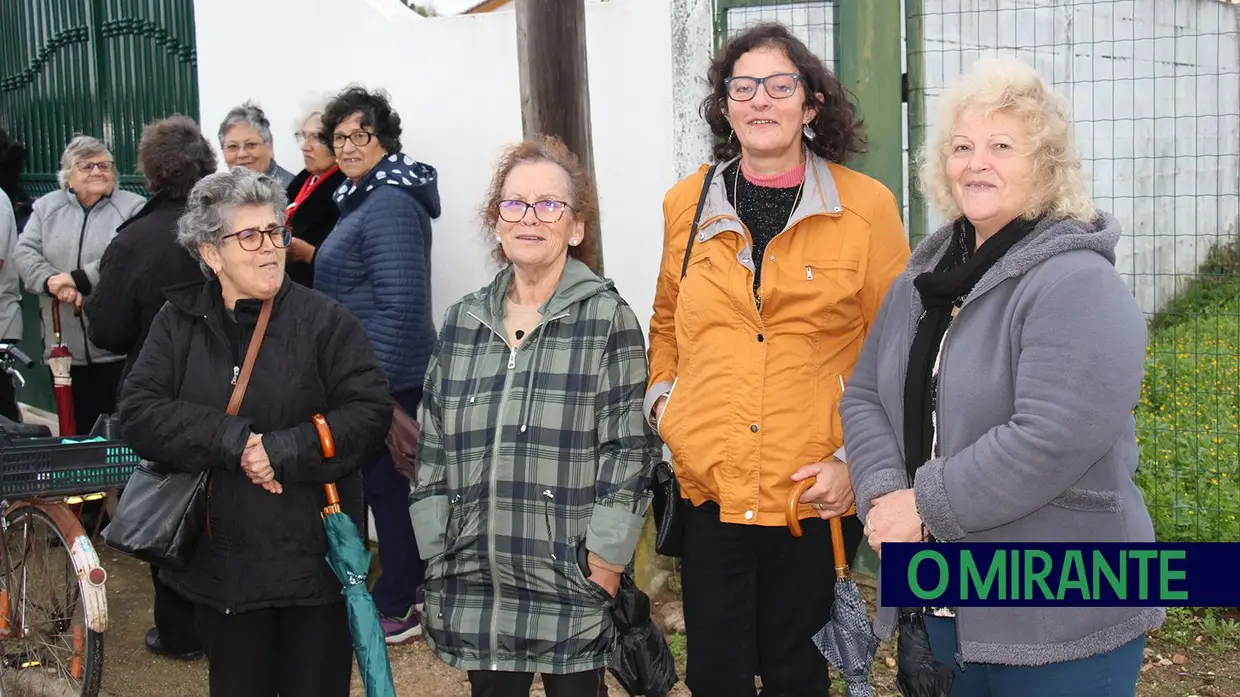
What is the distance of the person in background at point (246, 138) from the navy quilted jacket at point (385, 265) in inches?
40.7

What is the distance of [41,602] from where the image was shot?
4.39 meters

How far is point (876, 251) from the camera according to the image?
3012 mm

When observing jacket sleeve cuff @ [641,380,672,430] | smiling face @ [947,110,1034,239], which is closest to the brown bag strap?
jacket sleeve cuff @ [641,380,672,430]

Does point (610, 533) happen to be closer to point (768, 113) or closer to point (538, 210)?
point (538, 210)

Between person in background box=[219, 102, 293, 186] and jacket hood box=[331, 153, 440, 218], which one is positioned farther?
person in background box=[219, 102, 293, 186]

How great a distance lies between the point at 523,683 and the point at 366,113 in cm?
261

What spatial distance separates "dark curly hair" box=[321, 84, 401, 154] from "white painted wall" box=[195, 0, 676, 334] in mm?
670

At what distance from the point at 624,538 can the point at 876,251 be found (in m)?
0.97

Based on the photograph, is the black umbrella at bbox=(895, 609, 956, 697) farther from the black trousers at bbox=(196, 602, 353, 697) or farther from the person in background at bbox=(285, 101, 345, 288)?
the person in background at bbox=(285, 101, 345, 288)

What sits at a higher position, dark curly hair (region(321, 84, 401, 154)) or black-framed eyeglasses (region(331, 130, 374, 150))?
dark curly hair (region(321, 84, 401, 154))

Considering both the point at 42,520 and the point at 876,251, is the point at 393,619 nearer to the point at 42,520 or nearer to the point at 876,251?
the point at 42,520

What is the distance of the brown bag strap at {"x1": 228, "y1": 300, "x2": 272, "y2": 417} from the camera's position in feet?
10.6

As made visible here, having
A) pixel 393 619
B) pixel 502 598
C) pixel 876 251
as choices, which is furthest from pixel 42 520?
pixel 876 251

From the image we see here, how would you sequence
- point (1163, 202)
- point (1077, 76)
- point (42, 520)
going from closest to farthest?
point (42, 520) < point (1077, 76) < point (1163, 202)
